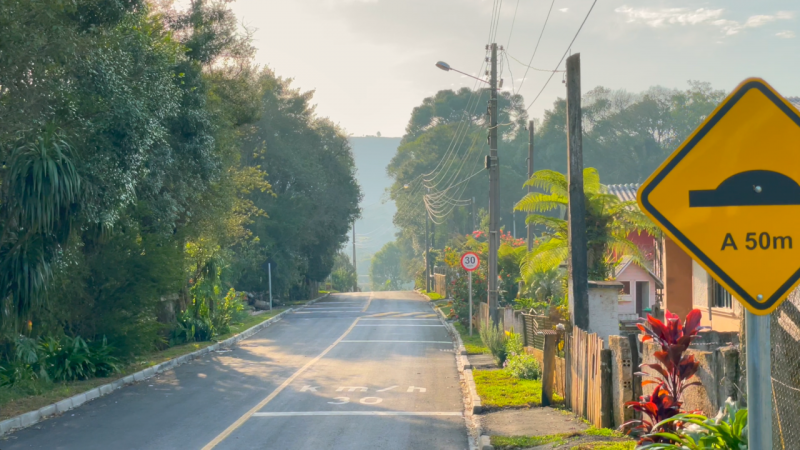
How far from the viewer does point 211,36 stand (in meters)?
21.8

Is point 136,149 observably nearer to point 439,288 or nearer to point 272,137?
point 272,137

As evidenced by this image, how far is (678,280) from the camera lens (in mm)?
20875

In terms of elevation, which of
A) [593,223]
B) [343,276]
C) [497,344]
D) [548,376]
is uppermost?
[593,223]

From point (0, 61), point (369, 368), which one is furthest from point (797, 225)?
point (369, 368)

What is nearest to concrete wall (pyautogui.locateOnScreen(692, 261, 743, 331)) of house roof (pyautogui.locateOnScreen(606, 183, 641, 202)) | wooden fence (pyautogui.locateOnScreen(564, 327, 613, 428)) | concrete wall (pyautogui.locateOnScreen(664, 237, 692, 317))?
concrete wall (pyautogui.locateOnScreen(664, 237, 692, 317))

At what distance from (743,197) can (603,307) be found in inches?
434

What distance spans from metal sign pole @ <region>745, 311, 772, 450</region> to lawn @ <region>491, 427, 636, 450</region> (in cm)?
548

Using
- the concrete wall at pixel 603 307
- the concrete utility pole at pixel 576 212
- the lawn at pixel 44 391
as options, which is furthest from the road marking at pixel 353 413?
the lawn at pixel 44 391

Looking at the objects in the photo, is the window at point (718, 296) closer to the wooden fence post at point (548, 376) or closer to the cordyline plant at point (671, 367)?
the wooden fence post at point (548, 376)

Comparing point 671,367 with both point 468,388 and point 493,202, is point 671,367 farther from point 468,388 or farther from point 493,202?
point 493,202

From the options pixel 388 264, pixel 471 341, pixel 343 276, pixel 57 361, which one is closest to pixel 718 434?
pixel 57 361

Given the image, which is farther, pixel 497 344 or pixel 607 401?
pixel 497 344

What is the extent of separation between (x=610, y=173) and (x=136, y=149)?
57651 mm

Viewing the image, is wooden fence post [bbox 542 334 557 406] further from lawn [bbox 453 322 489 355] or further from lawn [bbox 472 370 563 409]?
lawn [bbox 453 322 489 355]
